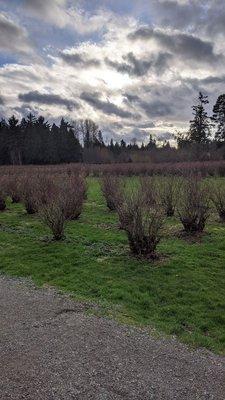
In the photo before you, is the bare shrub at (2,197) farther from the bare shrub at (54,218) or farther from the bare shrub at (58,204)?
the bare shrub at (54,218)

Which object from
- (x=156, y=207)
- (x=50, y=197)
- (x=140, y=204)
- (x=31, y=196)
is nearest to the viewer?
(x=140, y=204)

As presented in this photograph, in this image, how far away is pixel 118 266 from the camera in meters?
7.89

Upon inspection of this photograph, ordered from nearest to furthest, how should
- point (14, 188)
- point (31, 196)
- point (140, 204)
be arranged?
point (140, 204)
point (31, 196)
point (14, 188)

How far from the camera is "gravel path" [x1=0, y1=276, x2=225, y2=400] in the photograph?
3627mm

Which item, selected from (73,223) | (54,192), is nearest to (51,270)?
(73,223)

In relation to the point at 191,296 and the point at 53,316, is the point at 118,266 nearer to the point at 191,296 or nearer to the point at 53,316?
the point at 191,296

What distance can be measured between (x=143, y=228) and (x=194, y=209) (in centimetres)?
248

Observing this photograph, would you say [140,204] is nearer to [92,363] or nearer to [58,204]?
[58,204]

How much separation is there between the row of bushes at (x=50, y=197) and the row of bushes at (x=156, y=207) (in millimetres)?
1580

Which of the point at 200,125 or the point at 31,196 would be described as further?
the point at 200,125

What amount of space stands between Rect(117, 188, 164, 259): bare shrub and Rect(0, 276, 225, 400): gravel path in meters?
3.07

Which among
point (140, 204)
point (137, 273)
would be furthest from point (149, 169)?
point (137, 273)

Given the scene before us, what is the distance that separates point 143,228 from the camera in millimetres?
8445

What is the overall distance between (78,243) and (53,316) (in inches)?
180
